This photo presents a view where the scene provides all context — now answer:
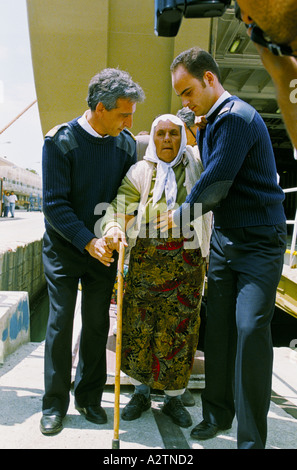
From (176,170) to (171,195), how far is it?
0.17 meters

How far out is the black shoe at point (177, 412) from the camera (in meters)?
2.23

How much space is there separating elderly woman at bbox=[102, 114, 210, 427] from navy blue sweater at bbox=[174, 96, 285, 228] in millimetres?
330

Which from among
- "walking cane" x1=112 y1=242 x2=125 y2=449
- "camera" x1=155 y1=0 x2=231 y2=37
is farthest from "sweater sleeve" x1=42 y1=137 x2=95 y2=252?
"camera" x1=155 y1=0 x2=231 y2=37

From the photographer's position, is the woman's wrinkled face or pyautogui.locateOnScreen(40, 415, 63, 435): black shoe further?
the woman's wrinkled face

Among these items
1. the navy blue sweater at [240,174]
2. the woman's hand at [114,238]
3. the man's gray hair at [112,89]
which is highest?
the man's gray hair at [112,89]

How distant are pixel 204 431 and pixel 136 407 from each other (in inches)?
17.0

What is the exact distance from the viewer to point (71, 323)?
7.39 ft

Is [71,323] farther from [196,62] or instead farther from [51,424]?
[196,62]

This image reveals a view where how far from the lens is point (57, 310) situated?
2.22 m

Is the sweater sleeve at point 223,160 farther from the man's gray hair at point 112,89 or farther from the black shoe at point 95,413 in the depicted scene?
the black shoe at point 95,413

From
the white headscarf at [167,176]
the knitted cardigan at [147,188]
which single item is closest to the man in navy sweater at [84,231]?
the knitted cardigan at [147,188]

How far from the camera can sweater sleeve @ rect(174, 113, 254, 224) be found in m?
1.82

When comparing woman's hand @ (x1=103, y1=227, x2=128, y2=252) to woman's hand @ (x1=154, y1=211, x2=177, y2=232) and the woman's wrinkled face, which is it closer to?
woman's hand @ (x1=154, y1=211, x2=177, y2=232)

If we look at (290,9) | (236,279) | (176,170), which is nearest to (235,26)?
(176,170)
